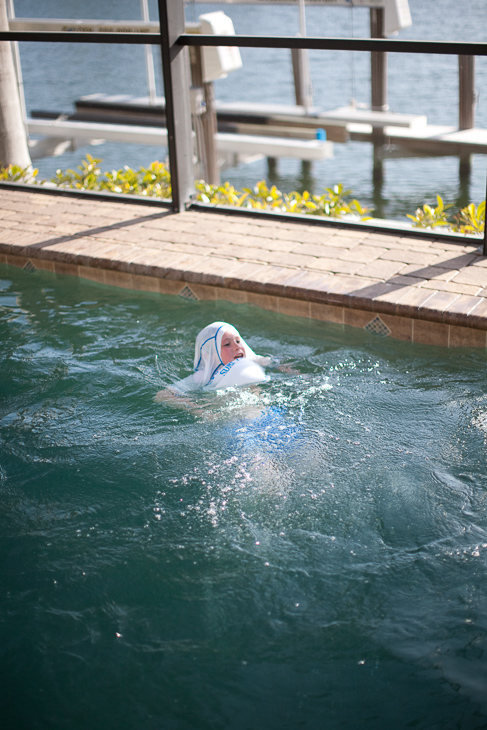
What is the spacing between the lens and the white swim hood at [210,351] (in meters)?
4.63

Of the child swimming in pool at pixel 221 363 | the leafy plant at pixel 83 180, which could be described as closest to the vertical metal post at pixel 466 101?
the leafy plant at pixel 83 180

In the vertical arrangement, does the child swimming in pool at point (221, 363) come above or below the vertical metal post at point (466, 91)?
below

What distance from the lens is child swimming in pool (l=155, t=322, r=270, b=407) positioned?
15.2ft

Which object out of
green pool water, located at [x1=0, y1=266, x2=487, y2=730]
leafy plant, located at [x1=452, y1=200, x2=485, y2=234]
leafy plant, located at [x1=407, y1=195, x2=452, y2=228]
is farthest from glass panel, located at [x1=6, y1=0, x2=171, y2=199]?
green pool water, located at [x1=0, y1=266, x2=487, y2=730]

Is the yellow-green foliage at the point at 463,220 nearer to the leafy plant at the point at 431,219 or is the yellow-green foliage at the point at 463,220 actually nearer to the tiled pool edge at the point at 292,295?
the leafy plant at the point at 431,219

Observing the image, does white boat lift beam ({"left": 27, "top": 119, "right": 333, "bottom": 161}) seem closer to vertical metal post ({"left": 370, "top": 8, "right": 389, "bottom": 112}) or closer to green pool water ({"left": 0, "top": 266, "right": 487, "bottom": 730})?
vertical metal post ({"left": 370, "top": 8, "right": 389, "bottom": 112})

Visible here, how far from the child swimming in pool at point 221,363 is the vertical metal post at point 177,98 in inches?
136

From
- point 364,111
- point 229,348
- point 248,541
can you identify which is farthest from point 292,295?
point 364,111

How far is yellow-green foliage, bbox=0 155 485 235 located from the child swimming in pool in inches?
127

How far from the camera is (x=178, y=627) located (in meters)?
3.19

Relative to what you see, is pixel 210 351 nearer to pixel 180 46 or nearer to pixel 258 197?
pixel 180 46

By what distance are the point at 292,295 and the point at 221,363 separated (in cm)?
147

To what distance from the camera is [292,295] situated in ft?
19.3

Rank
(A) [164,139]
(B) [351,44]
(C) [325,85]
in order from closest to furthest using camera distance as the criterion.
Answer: (B) [351,44], (A) [164,139], (C) [325,85]
